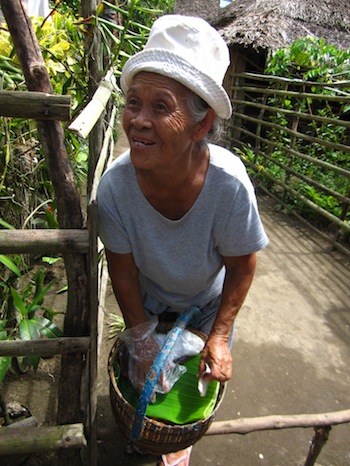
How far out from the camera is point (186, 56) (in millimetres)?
1041

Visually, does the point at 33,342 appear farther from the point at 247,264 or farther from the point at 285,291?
the point at 285,291

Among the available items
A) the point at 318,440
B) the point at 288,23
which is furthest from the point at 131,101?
the point at 288,23

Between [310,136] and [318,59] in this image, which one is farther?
[318,59]

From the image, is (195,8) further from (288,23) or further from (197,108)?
(197,108)

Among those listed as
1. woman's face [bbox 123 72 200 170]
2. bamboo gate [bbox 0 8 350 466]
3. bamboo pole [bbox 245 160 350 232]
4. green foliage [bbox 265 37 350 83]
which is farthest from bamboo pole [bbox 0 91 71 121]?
green foliage [bbox 265 37 350 83]

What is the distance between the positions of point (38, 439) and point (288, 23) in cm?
762

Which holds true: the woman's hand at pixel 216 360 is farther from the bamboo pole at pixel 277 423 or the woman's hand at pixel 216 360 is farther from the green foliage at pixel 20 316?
the green foliage at pixel 20 316

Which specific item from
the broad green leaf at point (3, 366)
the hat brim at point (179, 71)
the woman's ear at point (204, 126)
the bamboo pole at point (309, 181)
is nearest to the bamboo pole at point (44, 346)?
the broad green leaf at point (3, 366)

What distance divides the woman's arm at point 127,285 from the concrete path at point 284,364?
0.44 metres

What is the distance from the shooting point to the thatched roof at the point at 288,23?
6586 millimetres

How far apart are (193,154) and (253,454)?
147 cm

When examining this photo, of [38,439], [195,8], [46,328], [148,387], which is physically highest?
[195,8]

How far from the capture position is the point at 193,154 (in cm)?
122

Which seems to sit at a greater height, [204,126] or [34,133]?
[204,126]
